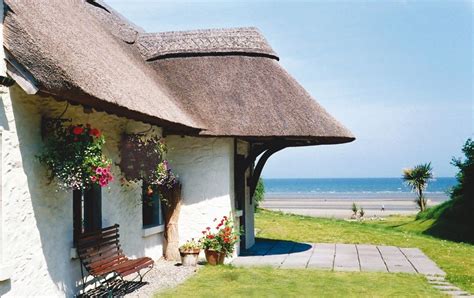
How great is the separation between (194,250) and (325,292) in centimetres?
310

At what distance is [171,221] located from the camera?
1090 cm

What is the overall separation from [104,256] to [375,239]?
894 centimetres

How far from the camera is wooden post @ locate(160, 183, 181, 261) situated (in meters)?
10.9

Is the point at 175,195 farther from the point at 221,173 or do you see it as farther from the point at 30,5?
the point at 30,5

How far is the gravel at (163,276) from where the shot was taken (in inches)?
326

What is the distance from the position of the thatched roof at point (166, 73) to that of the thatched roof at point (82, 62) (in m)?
0.01

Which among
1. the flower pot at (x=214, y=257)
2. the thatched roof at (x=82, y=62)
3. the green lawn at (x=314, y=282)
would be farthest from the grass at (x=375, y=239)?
the thatched roof at (x=82, y=62)

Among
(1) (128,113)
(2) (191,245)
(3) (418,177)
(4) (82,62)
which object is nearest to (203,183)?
(2) (191,245)

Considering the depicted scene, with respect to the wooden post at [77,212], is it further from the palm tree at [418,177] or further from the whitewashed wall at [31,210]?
the palm tree at [418,177]

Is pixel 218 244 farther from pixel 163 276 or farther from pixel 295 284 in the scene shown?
pixel 295 284

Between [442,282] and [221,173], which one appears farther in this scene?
[221,173]

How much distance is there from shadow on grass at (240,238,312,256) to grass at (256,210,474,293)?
2.29 ft

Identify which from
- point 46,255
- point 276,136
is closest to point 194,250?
point 276,136

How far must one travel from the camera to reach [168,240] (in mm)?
10891
